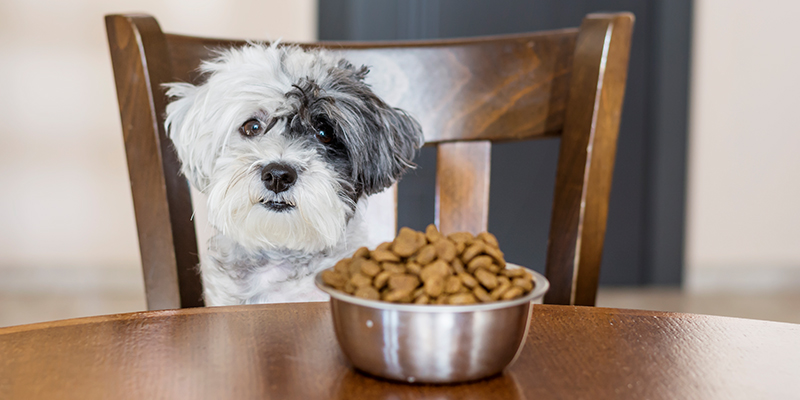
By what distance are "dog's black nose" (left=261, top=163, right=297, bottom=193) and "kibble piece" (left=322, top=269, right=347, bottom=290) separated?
64 cm

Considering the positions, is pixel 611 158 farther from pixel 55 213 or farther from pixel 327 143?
pixel 55 213

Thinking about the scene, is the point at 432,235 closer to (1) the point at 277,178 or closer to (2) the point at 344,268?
(2) the point at 344,268

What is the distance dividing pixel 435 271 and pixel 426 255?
0.03 meters

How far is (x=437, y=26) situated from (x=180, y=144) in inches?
83.4

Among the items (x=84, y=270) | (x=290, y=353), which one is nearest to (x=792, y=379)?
(x=290, y=353)

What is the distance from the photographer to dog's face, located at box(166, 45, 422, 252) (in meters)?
1.16

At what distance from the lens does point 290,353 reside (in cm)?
54

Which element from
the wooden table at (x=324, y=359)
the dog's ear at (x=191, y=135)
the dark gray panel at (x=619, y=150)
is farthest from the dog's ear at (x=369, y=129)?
the dark gray panel at (x=619, y=150)

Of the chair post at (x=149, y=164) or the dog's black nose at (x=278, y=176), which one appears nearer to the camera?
the chair post at (x=149, y=164)

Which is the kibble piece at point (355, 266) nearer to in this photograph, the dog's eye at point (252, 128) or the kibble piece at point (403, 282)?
the kibble piece at point (403, 282)

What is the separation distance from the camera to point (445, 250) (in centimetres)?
52

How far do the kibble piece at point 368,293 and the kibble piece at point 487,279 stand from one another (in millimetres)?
73

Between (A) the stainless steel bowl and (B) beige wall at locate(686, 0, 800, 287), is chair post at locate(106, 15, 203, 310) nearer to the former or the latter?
(A) the stainless steel bowl

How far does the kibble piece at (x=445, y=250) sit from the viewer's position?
515 mm
